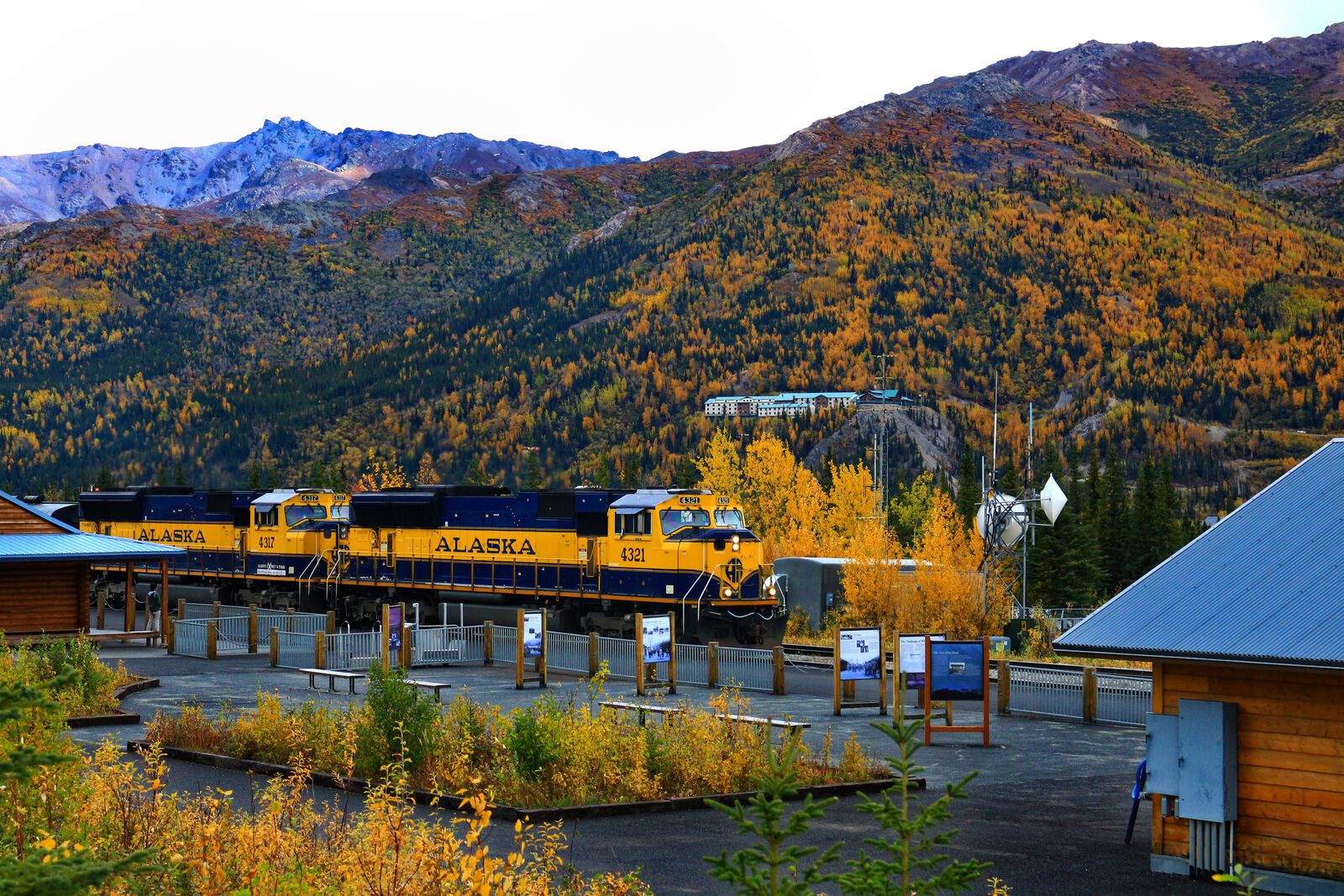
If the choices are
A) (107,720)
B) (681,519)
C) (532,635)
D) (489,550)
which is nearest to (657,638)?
(532,635)

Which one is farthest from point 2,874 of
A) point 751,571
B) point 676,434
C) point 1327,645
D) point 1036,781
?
point 676,434

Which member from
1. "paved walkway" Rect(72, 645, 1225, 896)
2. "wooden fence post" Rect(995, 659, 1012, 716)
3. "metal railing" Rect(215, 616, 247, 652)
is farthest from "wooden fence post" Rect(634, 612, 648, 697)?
"metal railing" Rect(215, 616, 247, 652)

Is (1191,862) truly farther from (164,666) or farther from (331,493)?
(331,493)

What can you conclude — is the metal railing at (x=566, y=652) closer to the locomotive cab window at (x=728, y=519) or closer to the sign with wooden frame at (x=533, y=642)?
the sign with wooden frame at (x=533, y=642)

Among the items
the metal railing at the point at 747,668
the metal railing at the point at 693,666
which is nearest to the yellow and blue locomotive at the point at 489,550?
the metal railing at the point at 693,666

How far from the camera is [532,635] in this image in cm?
2848

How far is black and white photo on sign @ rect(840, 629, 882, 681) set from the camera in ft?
79.7

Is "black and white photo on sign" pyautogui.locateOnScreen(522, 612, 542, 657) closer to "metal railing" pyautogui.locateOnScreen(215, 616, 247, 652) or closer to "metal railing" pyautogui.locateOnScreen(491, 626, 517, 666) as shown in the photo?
"metal railing" pyautogui.locateOnScreen(491, 626, 517, 666)

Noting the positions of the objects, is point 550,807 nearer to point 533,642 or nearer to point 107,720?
point 107,720

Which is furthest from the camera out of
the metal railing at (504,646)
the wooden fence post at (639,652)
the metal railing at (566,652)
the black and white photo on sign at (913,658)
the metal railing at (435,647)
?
the metal railing at (504,646)

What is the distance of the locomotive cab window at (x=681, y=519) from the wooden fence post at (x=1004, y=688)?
12.0m

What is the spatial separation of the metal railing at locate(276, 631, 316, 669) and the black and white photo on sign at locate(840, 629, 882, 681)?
14167 millimetres

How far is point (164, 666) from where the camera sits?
32.0 m

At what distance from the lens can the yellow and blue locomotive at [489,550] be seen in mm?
35281
